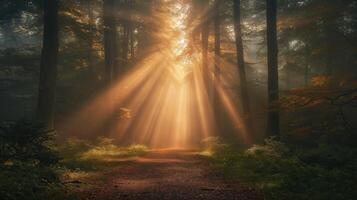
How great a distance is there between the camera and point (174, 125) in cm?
4600

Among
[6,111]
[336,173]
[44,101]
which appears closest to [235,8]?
[44,101]

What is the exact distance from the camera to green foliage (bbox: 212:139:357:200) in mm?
9031

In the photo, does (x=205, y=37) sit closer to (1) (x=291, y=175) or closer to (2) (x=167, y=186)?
(1) (x=291, y=175)

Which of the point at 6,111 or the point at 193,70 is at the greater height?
the point at 193,70

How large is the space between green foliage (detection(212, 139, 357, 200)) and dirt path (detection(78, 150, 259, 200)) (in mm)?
720

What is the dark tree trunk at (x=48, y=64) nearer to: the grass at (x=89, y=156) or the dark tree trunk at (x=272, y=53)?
the grass at (x=89, y=156)

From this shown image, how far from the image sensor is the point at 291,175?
10602mm

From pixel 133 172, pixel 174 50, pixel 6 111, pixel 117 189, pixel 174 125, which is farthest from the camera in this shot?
pixel 174 125

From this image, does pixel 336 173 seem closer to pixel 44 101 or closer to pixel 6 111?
pixel 44 101

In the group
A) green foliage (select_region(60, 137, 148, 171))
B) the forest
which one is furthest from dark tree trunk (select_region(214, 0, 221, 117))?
green foliage (select_region(60, 137, 148, 171))

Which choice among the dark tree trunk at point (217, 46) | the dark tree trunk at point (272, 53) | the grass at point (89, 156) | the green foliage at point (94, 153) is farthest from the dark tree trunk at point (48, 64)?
the dark tree trunk at point (217, 46)

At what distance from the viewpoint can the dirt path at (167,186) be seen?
8.98 metres

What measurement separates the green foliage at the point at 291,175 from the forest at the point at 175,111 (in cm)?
5

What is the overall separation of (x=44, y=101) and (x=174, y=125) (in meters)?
29.6
